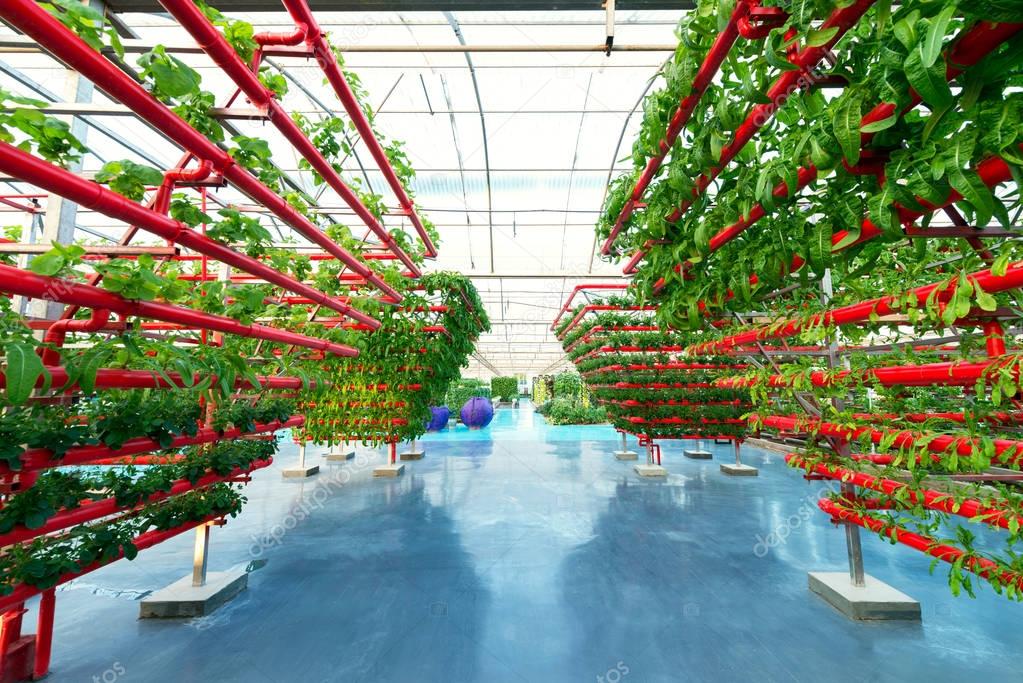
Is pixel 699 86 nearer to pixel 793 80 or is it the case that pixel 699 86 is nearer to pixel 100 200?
pixel 793 80

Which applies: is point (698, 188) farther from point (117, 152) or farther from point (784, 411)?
point (117, 152)

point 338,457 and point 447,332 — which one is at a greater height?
point 447,332

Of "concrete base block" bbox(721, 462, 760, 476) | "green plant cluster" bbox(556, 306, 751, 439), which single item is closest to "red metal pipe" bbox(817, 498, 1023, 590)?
"green plant cluster" bbox(556, 306, 751, 439)

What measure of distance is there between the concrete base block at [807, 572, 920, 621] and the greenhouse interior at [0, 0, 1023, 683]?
3 cm

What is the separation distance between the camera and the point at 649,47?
13.8 ft

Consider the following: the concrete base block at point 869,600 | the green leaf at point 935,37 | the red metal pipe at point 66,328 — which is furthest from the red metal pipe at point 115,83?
the concrete base block at point 869,600

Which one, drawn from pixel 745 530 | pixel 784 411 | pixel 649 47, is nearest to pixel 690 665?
pixel 784 411

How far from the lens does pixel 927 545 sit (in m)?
2.39

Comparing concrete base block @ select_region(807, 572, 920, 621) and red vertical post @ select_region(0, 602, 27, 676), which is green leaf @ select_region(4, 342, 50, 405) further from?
concrete base block @ select_region(807, 572, 920, 621)

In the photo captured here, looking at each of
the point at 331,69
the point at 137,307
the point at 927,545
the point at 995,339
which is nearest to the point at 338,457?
the point at 137,307

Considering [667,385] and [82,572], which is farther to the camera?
[667,385]

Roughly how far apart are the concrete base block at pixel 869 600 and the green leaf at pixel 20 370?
15.2 ft

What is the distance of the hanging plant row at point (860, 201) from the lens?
1188 millimetres

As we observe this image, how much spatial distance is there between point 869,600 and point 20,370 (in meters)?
4.78
